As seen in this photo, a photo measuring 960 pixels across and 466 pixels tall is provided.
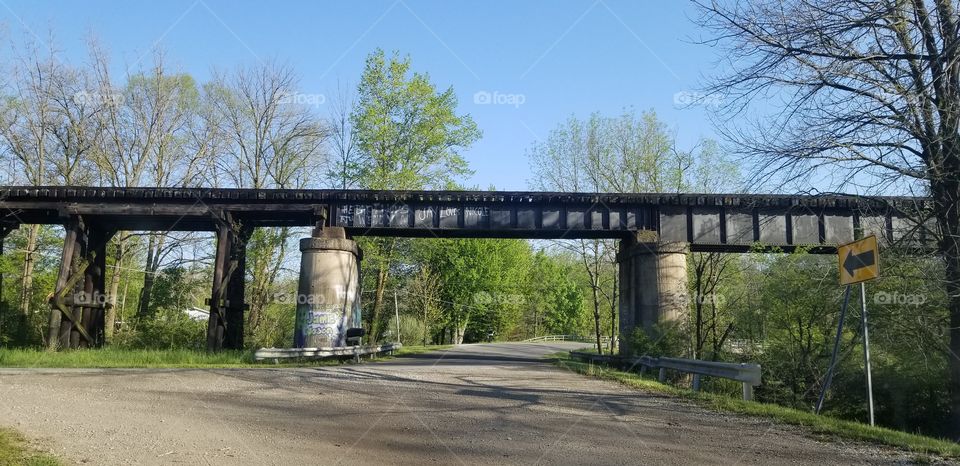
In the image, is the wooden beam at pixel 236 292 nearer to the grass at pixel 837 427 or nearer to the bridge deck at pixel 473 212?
the bridge deck at pixel 473 212

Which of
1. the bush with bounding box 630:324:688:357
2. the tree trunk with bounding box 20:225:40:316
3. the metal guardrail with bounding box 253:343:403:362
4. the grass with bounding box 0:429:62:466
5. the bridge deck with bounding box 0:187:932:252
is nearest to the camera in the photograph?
the grass with bounding box 0:429:62:466

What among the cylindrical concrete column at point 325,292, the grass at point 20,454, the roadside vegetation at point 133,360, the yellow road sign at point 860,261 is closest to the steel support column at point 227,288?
the cylindrical concrete column at point 325,292

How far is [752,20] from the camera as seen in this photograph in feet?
37.8

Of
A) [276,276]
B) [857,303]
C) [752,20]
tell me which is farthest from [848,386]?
[276,276]

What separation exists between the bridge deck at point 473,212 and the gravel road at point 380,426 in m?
13.7

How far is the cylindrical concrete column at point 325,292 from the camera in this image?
2683 cm

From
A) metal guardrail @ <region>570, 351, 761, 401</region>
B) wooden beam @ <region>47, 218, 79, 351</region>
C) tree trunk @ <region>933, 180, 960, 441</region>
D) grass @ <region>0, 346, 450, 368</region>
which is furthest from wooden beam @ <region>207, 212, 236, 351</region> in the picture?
tree trunk @ <region>933, 180, 960, 441</region>

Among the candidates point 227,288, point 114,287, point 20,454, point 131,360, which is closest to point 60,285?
point 227,288

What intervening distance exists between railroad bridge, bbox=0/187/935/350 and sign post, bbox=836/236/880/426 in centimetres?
1496

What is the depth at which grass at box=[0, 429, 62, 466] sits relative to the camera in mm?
6259

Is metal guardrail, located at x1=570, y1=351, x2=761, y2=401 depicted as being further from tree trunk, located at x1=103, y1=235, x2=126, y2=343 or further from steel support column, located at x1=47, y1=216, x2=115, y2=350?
tree trunk, located at x1=103, y1=235, x2=126, y2=343

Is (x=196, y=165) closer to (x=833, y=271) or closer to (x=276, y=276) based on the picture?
(x=276, y=276)

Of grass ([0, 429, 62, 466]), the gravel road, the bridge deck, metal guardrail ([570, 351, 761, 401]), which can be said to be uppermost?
the bridge deck

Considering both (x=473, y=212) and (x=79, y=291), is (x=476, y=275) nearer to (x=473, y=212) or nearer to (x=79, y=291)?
(x=473, y=212)
